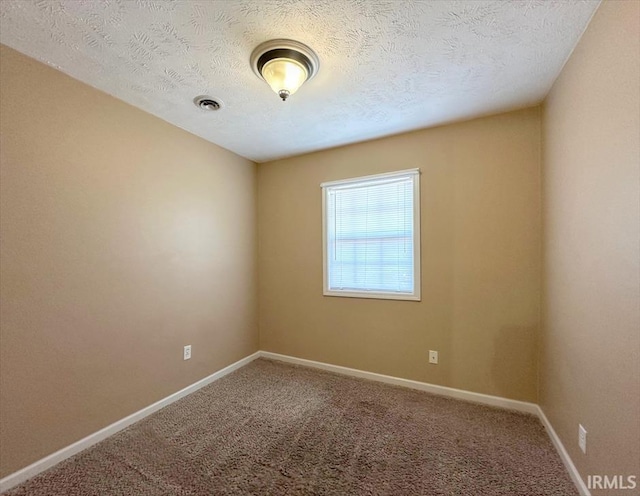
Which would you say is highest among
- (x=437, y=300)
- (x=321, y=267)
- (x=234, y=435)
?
(x=321, y=267)

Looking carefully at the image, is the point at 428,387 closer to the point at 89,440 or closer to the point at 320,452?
the point at 320,452

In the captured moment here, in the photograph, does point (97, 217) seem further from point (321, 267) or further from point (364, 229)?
point (364, 229)

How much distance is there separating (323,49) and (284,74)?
A: 27 cm

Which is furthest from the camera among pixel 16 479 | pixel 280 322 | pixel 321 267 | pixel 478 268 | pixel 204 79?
pixel 280 322

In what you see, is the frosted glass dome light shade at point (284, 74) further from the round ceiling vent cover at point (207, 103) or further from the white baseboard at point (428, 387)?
the white baseboard at point (428, 387)

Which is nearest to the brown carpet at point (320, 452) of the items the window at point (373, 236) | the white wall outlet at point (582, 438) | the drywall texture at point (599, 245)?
the white wall outlet at point (582, 438)

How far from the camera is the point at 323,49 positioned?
1.63 metres

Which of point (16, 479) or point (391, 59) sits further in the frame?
point (391, 59)

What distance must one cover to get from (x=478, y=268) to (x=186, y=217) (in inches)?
108

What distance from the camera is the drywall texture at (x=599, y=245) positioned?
1.13 m

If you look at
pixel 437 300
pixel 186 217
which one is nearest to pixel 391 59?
pixel 437 300

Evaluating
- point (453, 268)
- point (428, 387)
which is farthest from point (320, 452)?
point (453, 268)

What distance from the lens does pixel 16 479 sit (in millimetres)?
1575

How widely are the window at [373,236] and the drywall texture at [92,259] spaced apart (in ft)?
4.28
